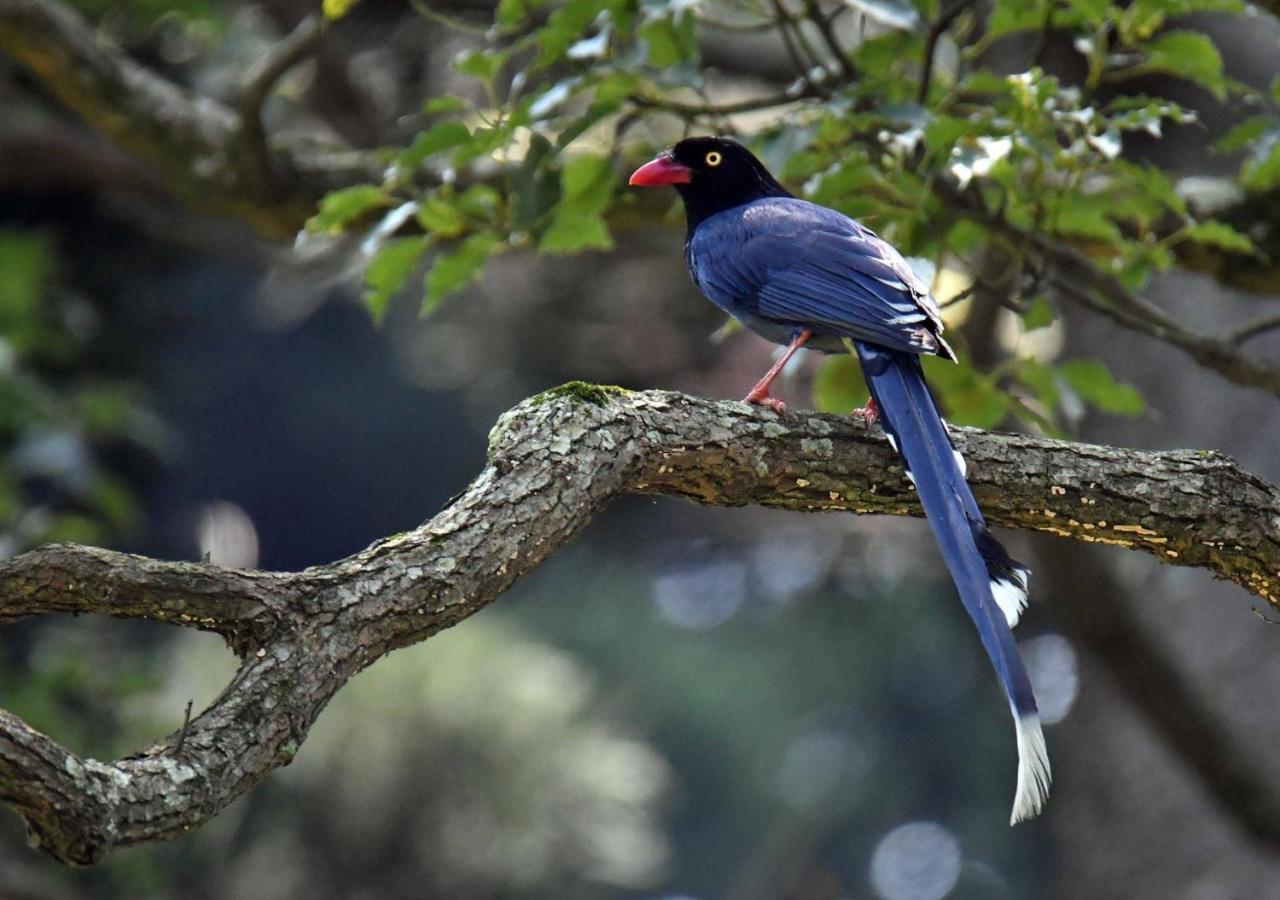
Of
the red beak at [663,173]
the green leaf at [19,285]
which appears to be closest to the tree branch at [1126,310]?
the red beak at [663,173]

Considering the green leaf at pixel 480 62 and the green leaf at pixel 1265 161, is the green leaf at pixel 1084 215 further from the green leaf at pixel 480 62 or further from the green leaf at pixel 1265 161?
the green leaf at pixel 480 62

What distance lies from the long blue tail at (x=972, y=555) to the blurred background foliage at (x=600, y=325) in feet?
1.69

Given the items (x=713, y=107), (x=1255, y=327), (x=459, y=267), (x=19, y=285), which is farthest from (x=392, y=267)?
(x=19, y=285)

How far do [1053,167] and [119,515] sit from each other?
353 cm

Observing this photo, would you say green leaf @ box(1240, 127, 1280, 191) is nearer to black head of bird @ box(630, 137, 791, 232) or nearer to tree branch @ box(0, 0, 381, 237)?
black head of bird @ box(630, 137, 791, 232)

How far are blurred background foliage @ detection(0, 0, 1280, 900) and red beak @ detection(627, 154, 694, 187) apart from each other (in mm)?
80

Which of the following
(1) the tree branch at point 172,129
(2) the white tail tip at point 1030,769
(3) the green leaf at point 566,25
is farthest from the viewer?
(1) the tree branch at point 172,129

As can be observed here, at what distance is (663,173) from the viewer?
3994mm

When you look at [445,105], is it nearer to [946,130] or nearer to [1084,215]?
[946,130]

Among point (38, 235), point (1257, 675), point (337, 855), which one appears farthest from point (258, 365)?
point (1257, 675)

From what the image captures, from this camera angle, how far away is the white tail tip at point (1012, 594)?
275 cm

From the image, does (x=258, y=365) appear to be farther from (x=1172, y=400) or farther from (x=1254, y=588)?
(x=1254, y=588)

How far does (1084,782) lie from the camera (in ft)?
24.5

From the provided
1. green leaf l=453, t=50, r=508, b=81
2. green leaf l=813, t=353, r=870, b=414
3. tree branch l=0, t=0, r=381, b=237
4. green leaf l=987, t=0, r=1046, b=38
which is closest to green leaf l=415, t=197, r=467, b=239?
green leaf l=453, t=50, r=508, b=81
